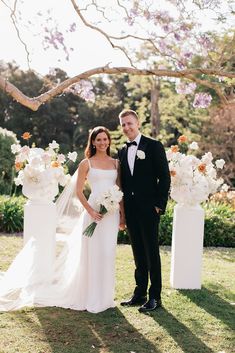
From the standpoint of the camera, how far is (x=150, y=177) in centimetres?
542

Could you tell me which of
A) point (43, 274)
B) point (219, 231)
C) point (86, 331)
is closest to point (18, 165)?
point (43, 274)

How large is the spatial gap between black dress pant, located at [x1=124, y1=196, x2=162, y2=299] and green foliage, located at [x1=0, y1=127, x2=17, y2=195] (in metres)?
10.0

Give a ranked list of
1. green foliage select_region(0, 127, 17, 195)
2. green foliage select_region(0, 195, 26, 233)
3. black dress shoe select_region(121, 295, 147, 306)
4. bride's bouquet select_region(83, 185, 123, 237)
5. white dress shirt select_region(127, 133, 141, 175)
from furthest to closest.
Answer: green foliage select_region(0, 127, 17, 195) → green foliage select_region(0, 195, 26, 233) → black dress shoe select_region(121, 295, 147, 306) → white dress shirt select_region(127, 133, 141, 175) → bride's bouquet select_region(83, 185, 123, 237)

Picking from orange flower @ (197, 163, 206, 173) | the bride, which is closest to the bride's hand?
the bride

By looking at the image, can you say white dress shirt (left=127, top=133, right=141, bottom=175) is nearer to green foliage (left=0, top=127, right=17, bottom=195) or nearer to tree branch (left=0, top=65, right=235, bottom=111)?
tree branch (left=0, top=65, right=235, bottom=111)

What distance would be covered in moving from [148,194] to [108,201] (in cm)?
45

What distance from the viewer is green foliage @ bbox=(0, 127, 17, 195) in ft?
50.1

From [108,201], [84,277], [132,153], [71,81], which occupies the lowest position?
[84,277]

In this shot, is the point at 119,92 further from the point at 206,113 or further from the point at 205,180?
the point at 205,180

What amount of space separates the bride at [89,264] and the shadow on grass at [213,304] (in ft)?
3.43

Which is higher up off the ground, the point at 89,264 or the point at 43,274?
the point at 89,264

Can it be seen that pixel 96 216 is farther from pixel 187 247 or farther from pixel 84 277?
pixel 187 247

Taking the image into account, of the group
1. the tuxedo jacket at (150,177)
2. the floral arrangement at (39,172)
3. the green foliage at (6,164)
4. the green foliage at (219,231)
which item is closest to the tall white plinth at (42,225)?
the floral arrangement at (39,172)

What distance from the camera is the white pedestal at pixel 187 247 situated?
21.1ft
